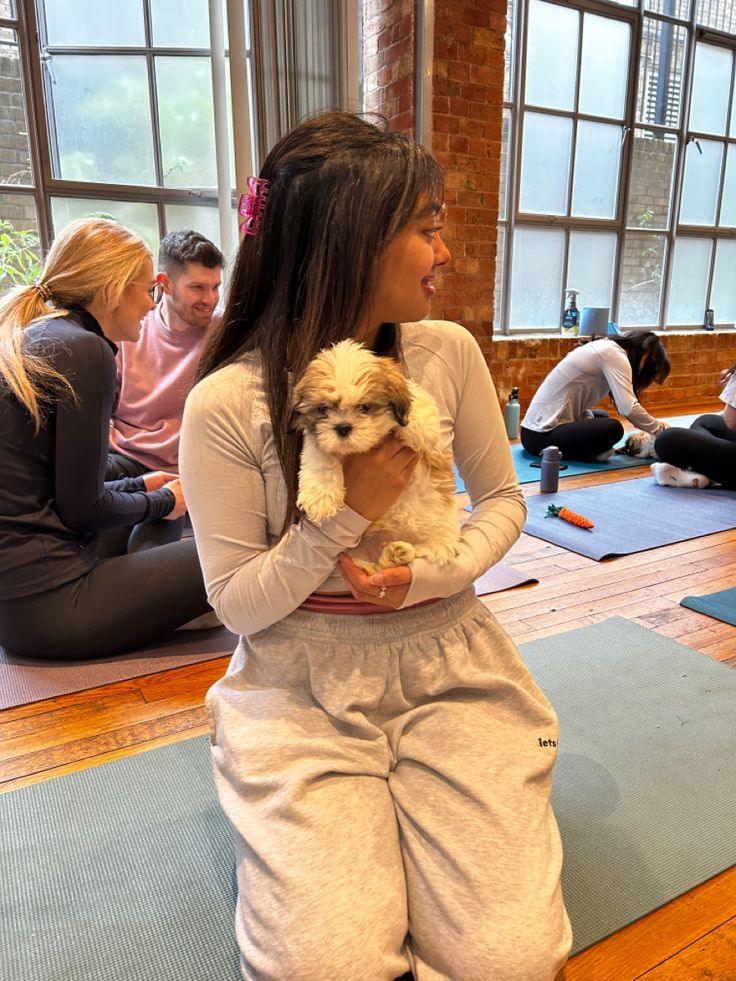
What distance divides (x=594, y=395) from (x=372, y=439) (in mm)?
3954

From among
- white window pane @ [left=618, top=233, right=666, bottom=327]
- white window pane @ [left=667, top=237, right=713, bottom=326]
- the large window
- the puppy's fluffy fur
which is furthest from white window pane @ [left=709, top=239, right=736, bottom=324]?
the puppy's fluffy fur

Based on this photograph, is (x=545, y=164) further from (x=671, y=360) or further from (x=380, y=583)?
(x=380, y=583)

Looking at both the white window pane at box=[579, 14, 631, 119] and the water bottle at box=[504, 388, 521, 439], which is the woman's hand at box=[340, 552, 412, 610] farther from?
the white window pane at box=[579, 14, 631, 119]

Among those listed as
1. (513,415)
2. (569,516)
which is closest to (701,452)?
(569,516)

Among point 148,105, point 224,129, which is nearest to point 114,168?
point 148,105

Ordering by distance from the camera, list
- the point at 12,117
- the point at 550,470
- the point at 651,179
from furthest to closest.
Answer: the point at 651,179 → the point at 12,117 → the point at 550,470

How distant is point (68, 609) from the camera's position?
2074 mm

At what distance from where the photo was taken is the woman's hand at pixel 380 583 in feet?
3.65

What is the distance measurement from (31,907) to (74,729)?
59 cm

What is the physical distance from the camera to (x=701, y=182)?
7184mm

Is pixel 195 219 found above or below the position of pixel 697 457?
above

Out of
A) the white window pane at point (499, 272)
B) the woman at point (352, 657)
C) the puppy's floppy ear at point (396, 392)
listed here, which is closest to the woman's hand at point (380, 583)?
the woman at point (352, 657)

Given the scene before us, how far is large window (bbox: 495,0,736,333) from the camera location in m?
5.93

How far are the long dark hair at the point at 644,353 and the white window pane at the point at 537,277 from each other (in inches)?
78.3
